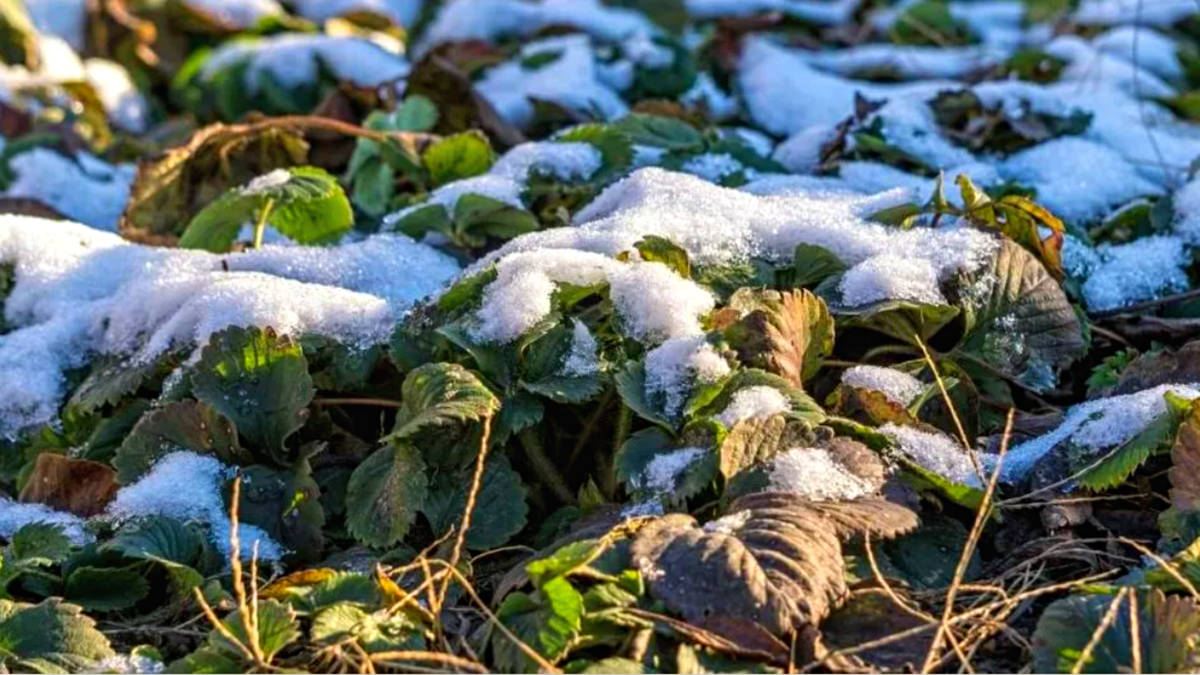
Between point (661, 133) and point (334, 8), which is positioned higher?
point (661, 133)

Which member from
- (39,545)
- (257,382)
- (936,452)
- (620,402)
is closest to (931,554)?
(936,452)

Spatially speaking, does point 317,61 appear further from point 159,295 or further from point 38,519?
point 38,519

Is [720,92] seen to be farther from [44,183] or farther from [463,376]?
[463,376]

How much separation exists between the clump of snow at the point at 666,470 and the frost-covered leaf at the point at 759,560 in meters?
0.09

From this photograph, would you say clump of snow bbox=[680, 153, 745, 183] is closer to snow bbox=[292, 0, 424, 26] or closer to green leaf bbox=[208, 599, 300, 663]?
green leaf bbox=[208, 599, 300, 663]

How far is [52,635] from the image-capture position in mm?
1566

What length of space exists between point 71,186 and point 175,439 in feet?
4.42

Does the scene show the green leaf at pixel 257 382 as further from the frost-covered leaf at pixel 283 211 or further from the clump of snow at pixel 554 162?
the clump of snow at pixel 554 162

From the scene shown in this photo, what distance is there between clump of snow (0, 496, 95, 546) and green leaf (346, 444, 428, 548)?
325 millimetres

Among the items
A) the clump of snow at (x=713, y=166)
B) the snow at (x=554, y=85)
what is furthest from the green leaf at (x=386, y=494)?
the snow at (x=554, y=85)

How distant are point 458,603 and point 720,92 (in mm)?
2241

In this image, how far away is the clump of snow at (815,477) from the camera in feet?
5.32

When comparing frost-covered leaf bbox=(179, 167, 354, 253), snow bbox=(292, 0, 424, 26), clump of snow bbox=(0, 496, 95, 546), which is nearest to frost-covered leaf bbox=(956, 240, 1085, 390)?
frost-covered leaf bbox=(179, 167, 354, 253)

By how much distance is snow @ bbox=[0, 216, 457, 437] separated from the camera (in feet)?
6.69
